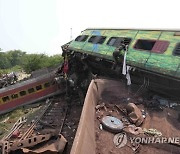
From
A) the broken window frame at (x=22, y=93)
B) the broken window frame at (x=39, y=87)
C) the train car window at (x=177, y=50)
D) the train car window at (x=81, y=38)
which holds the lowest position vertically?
the broken window frame at (x=22, y=93)

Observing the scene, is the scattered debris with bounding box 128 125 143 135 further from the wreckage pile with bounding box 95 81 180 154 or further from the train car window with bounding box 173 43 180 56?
the train car window with bounding box 173 43 180 56

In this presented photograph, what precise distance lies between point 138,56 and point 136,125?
3.57 m

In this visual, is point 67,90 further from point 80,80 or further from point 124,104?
point 124,104

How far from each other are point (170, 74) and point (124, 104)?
1671 mm

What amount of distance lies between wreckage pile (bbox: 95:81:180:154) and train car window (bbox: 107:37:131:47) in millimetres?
3478

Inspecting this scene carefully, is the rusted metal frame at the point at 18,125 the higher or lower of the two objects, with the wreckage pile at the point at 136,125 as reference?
lower

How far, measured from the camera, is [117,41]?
1205cm

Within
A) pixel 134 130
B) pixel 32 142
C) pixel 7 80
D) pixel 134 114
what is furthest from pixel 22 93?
pixel 134 130

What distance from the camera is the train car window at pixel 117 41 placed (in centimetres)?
1106

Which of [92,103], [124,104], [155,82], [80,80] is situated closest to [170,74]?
[155,82]

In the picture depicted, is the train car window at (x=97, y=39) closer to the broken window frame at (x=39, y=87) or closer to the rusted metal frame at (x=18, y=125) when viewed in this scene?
the broken window frame at (x=39, y=87)

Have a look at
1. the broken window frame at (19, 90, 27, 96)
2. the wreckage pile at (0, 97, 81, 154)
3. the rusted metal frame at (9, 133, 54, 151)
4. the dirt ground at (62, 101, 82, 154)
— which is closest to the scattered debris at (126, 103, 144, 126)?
the wreckage pile at (0, 97, 81, 154)

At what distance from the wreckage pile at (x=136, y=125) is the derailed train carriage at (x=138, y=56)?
828mm

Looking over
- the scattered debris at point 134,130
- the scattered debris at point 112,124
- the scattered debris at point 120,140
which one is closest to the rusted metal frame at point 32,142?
the scattered debris at point 112,124
